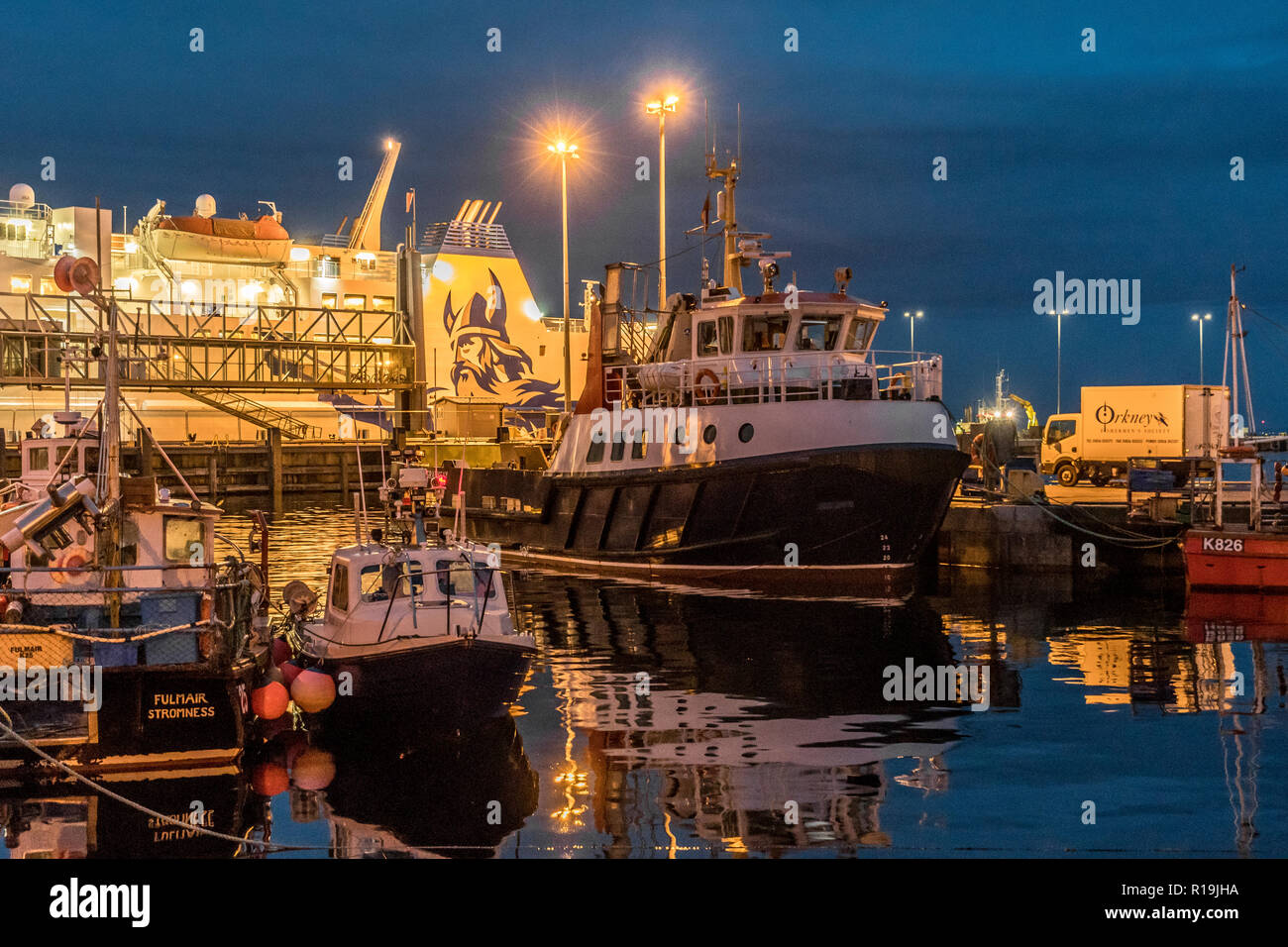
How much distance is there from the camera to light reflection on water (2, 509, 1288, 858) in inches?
401

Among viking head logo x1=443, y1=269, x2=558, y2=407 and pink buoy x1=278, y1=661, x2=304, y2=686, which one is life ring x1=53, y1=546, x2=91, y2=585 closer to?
pink buoy x1=278, y1=661, x2=304, y2=686

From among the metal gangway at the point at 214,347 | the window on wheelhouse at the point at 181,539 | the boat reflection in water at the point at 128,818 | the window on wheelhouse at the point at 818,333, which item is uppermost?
the metal gangway at the point at 214,347

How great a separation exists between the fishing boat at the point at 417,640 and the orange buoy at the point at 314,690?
22mm

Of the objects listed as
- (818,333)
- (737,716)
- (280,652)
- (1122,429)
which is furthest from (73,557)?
(1122,429)

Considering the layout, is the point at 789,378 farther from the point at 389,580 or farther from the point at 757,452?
the point at 389,580

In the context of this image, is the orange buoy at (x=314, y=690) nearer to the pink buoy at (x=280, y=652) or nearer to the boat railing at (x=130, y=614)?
the boat railing at (x=130, y=614)

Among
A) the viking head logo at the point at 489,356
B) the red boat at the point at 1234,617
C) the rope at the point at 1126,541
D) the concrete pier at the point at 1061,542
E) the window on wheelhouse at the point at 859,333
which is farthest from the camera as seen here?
the viking head logo at the point at 489,356

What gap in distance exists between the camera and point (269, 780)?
1216cm

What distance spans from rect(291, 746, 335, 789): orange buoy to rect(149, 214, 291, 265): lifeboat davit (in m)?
56.0

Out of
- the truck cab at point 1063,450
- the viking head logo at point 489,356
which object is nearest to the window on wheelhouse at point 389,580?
the truck cab at point 1063,450

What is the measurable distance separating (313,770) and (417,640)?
5.51 feet

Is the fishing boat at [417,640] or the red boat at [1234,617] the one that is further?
the red boat at [1234,617]

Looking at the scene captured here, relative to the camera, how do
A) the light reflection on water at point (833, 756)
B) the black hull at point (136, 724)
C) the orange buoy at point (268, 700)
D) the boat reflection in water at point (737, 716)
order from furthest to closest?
the orange buoy at point (268, 700) → the black hull at point (136, 724) → the boat reflection in water at point (737, 716) → the light reflection on water at point (833, 756)

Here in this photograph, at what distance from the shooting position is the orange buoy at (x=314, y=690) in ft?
44.8
